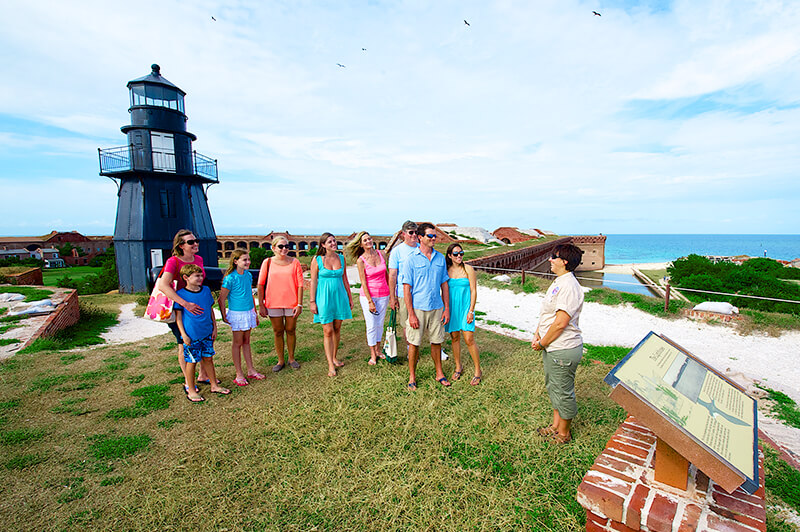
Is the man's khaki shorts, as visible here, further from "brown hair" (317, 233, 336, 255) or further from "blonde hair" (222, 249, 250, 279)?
"blonde hair" (222, 249, 250, 279)

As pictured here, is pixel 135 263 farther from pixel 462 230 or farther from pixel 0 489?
pixel 462 230

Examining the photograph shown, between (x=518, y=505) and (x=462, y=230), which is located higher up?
(x=462, y=230)

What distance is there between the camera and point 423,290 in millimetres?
4715

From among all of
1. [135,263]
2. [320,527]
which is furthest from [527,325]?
[135,263]

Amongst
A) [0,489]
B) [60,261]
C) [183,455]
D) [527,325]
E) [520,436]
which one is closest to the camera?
[0,489]

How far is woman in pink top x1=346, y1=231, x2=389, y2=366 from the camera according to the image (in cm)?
550

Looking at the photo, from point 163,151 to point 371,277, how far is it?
16494 mm

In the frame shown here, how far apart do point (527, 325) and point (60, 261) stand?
44286mm

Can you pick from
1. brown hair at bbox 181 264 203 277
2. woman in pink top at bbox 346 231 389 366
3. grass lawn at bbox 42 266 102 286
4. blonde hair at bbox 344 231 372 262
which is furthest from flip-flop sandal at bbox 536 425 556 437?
grass lawn at bbox 42 266 102 286

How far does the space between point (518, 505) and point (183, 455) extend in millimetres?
3053

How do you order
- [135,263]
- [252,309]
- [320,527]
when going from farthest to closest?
[135,263] < [252,309] < [320,527]

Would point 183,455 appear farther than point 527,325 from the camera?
No

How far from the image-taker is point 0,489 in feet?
9.84

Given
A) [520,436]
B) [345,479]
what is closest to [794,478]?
[520,436]
